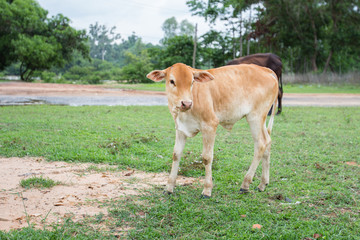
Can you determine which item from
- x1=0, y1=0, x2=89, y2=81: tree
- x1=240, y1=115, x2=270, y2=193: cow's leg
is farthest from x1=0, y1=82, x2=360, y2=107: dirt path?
x1=240, y1=115, x2=270, y2=193: cow's leg

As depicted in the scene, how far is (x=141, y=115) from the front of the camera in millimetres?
11922

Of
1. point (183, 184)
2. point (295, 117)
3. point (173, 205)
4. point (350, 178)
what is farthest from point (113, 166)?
point (295, 117)

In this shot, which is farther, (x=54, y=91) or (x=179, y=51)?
(x=179, y=51)

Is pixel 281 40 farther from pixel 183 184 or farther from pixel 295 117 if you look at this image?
pixel 183 184

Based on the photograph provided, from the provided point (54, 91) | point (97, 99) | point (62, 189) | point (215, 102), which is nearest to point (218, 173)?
point (215, 102)

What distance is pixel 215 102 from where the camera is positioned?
460 centimetres

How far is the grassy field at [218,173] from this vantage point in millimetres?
3600

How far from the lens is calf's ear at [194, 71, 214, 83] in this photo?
432cm

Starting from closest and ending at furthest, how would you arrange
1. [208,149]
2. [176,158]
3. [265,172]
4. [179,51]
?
[208,149]
[176,158]
[265,172]
[179,51]

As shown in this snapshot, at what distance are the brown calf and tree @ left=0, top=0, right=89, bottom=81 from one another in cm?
2818

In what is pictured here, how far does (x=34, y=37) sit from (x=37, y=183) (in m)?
29.5

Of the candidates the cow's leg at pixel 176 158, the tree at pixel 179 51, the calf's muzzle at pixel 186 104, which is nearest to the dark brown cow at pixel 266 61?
the cow's leg at pixel 176 158

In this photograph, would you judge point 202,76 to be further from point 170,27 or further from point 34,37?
point 170,27

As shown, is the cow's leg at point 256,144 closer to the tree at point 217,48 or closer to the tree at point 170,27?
the tree at point 217,48
